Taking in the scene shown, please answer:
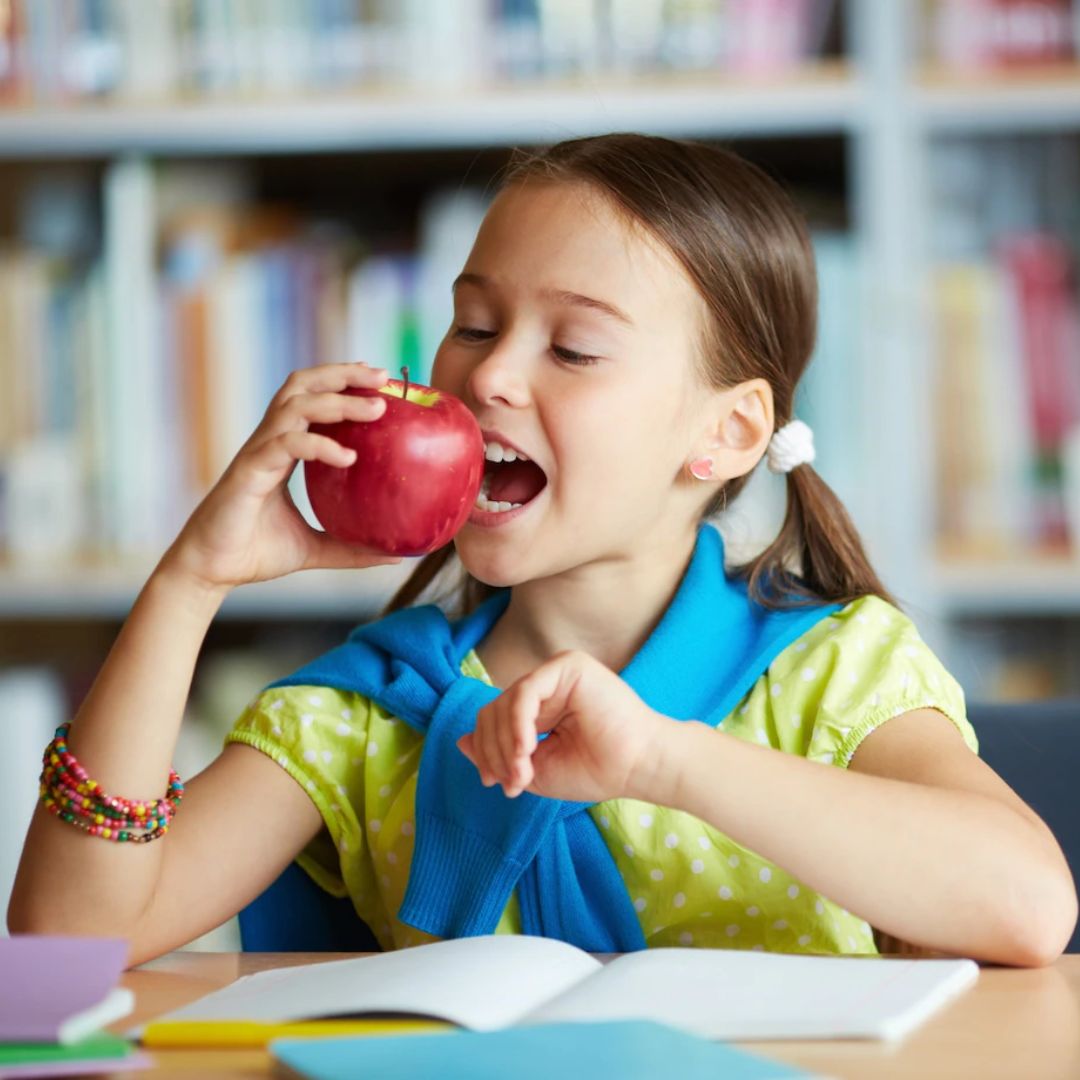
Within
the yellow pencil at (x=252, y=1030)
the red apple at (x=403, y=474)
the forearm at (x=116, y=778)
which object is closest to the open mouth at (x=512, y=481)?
the red apple at (x=403, y=474)

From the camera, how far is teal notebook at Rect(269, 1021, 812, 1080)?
65 centimetres

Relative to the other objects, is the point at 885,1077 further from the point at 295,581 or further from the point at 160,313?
the point at 160,313

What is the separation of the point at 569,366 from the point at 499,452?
76 millimetres

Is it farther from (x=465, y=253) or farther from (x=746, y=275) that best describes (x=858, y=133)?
(x=746, y=275)

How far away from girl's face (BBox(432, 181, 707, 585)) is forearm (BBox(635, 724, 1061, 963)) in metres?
0.28

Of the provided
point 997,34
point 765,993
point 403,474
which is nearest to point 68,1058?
point 765,993

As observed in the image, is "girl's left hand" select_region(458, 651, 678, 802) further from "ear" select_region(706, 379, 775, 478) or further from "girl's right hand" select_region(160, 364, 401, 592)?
"ear" select_region(706, 379, 775, 478)

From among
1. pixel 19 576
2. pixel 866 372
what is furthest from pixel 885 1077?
pixel 19 576

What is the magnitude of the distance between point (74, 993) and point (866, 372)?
1.43 meters

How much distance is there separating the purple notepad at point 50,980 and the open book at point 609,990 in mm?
38

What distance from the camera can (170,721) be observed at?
1.03 m

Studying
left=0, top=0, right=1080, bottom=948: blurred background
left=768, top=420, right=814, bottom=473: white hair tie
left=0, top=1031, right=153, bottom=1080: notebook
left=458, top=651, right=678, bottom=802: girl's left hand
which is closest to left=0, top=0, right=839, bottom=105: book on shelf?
left=0, top=0, right=1080, bottom=948: blurred background

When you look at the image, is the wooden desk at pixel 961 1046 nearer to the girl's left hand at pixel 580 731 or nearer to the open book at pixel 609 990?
the open book at pixel 609 990

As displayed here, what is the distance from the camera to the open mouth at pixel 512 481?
3.93ft
